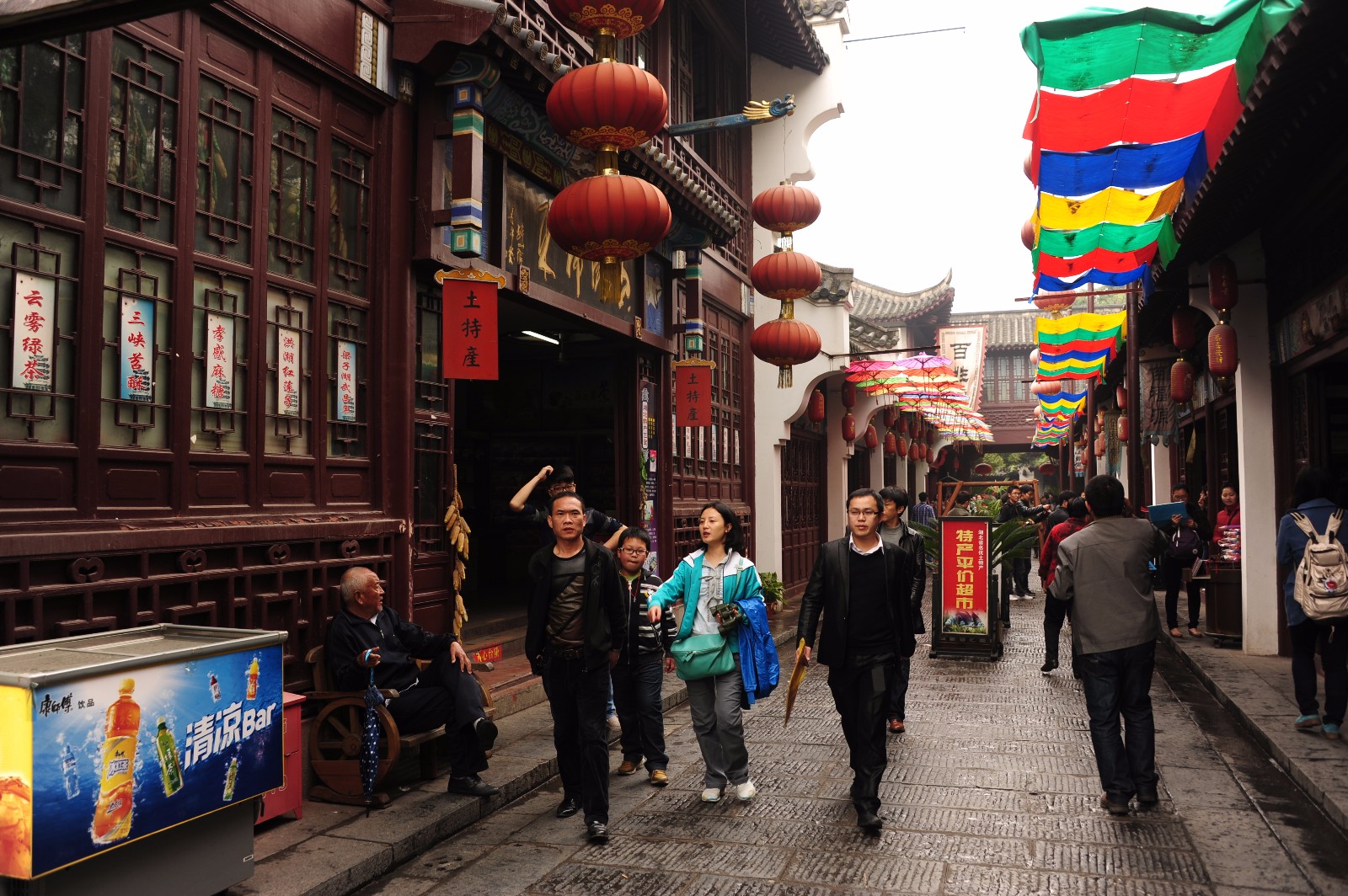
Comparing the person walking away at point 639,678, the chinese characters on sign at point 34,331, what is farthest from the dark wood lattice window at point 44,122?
the person walking away at point 639,678

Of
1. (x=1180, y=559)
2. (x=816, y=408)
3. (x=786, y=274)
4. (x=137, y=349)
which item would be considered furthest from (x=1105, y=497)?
(x=816, y=408)

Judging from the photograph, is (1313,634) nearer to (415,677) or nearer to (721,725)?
(721,725)

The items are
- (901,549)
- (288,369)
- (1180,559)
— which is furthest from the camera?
(1180,559)

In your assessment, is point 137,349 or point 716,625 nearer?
point 137,349

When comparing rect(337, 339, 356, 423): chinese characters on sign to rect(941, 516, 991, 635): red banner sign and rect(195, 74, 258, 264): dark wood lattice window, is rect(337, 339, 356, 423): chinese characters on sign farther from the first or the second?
rect(941, 516, 991, 635): red banner sign

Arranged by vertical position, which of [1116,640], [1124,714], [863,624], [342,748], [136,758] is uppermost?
[863,624]

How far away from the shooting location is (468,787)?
5949 mm

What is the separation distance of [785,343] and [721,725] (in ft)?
25.2

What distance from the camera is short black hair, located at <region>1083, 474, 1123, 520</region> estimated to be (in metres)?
5.98

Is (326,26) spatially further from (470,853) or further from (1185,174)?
(1185,174)

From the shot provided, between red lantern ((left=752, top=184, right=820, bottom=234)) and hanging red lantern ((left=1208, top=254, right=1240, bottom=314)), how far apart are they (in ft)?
15.8

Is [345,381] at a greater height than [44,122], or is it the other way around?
[44,122]

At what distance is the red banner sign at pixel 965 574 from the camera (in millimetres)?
11531

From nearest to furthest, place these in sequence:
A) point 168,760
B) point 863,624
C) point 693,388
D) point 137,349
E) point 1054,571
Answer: point 168,760, point 137,349, point 863,624, point 1054,571, point 693,388
